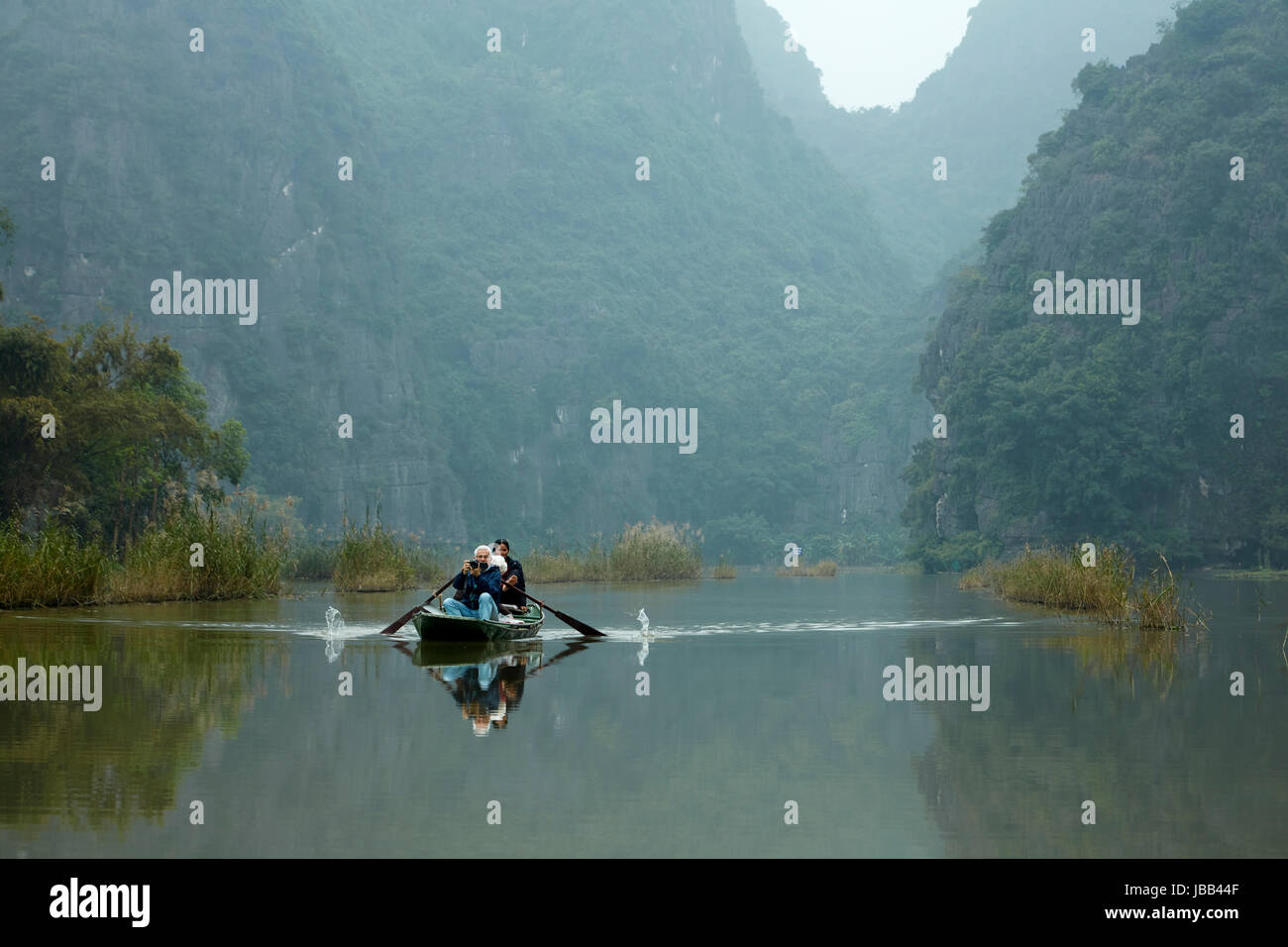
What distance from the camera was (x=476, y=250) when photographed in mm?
117875

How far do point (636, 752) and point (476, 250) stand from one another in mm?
110173

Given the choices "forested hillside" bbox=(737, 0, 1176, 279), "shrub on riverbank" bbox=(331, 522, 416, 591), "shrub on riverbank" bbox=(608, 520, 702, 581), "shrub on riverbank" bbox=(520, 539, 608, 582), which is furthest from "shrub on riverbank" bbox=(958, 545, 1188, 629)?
"forested hillside" bbox=(737, 0, 1176, 279)

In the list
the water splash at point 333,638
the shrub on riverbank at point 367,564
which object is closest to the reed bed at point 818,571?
the shrub on riverbank at point 367,564

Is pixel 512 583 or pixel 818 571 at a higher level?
pixel 512 583

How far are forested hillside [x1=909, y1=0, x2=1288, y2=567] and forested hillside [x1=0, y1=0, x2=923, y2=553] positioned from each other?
3396 centimetres

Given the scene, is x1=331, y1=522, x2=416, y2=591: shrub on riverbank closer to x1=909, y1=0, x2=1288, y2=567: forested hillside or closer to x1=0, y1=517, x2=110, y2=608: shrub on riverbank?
x1=0, y1=517, x2=110, y2=608: shrub on riverbank

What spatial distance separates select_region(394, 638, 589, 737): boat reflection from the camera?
40.3ft

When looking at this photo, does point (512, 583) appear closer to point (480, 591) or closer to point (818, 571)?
point (480, 591)

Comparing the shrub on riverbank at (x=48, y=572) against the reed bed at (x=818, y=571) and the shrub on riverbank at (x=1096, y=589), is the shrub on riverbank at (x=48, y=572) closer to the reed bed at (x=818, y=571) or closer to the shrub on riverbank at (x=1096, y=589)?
the shrub on riverbank at (x=1096, y=589)

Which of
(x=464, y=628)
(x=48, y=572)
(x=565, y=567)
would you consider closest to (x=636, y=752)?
(x=464, y=628)

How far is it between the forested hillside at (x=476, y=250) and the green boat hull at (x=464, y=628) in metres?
53.5

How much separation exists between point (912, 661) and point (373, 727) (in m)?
7.89

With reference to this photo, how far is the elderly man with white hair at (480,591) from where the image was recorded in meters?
19.4

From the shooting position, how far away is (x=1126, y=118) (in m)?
71.7
